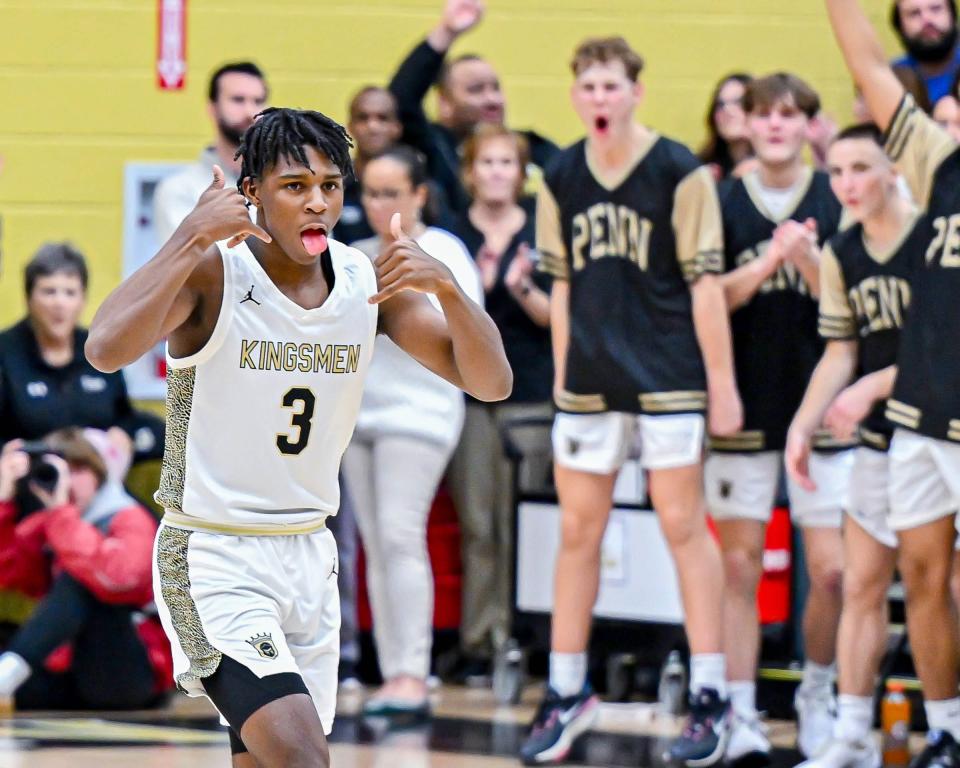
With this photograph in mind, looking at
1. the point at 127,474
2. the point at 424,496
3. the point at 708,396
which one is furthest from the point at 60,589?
the point at 708,396

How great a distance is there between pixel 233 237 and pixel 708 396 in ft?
8.73

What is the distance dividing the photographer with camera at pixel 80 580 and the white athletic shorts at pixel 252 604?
9.39ft

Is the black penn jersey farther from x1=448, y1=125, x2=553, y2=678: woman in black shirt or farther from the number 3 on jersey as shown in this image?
the number 3 on jersey

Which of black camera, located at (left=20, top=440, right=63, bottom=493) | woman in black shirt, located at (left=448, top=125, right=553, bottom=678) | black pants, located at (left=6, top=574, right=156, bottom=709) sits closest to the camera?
black pants, located at (left=6, top=574, right=156, bottom=709)

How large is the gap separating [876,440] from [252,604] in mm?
2597

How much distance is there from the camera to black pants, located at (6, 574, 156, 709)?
6648 mm

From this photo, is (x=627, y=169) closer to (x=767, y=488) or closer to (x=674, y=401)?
(x=674, y=401)

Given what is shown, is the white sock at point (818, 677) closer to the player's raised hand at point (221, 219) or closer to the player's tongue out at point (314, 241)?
the player's tongue out at point (314, 241)

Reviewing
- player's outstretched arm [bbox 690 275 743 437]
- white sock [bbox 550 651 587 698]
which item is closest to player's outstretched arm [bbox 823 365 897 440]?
player's outstretched arm [bbox 690 275 743 437]

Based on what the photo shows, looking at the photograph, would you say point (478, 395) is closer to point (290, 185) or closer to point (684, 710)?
point (290, 185)

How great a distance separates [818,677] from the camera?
19.9 feet

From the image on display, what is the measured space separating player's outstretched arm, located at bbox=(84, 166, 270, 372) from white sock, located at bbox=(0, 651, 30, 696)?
10.7ft

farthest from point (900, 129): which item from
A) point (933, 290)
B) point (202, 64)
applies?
point (202, 64)

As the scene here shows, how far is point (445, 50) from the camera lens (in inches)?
300
